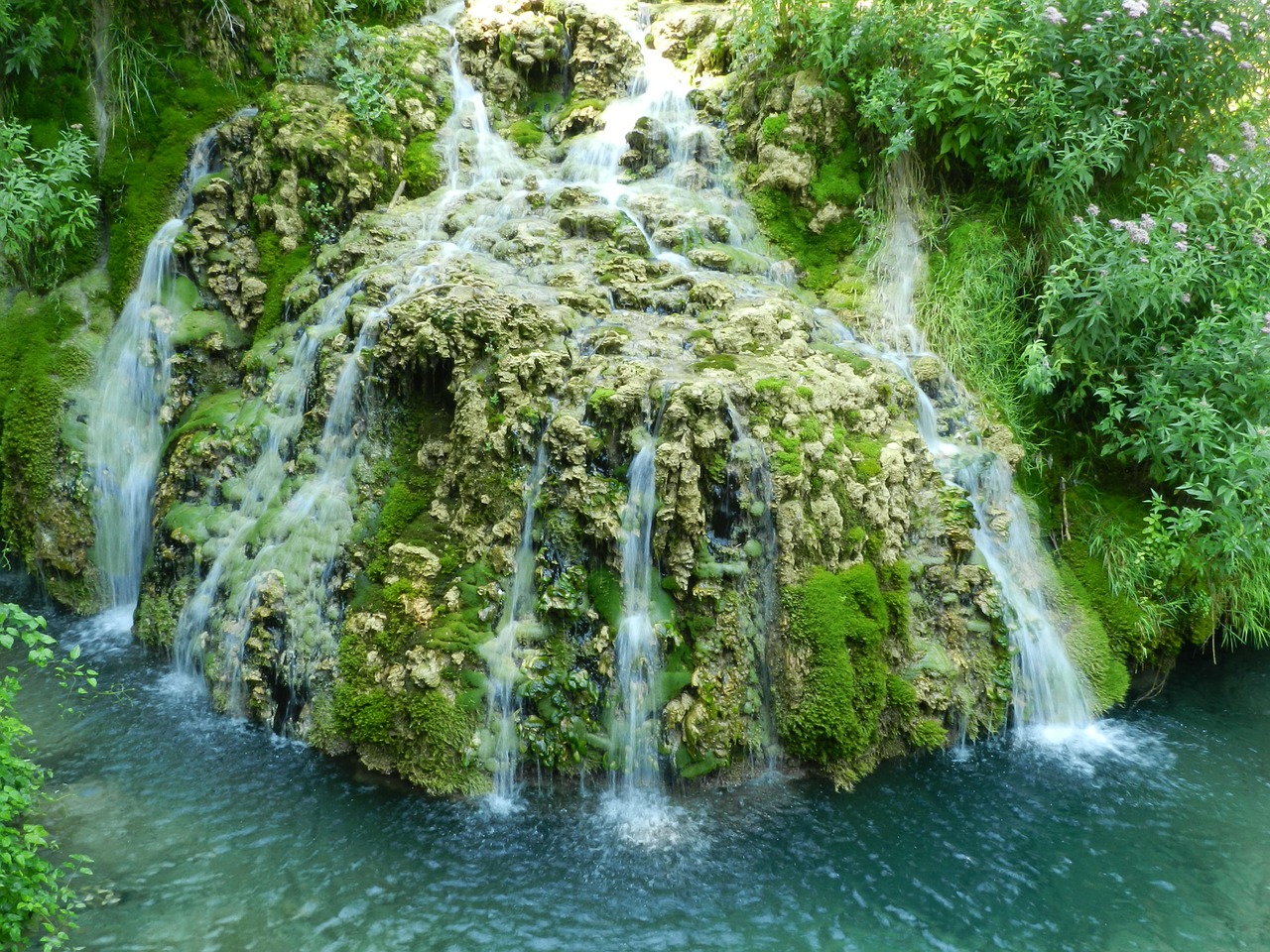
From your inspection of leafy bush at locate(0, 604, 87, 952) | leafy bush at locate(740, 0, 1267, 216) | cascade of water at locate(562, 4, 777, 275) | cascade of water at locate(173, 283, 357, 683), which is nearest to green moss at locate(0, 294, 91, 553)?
cascade of water at locate(173, 283, 357, 683)

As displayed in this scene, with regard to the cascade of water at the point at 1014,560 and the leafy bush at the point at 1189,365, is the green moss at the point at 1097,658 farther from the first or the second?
the leafy bush at the point at 1189,365

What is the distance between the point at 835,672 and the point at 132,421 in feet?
24.1

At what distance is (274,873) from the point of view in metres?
4.78

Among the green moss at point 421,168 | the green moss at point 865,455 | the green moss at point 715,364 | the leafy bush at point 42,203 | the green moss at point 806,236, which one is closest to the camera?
the green moss at point 865,455

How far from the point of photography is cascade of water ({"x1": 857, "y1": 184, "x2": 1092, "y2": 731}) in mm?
6312

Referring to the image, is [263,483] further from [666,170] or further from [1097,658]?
[1097,658]

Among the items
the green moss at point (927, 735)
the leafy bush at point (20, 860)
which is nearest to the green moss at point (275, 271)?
the leafy bush at point (20, 860)

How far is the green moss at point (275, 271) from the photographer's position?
8.22 meters

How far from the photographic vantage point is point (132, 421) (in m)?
8.10

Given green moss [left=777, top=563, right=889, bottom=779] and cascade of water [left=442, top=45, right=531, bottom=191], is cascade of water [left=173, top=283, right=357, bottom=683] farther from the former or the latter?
green moss [left=777, top=563, right=889, bottom=779]

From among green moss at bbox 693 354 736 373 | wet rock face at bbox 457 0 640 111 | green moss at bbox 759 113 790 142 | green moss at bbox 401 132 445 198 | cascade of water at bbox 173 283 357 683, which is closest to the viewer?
green moss at bbox 693 354 736 373

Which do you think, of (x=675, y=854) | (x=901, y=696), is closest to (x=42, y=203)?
(x=675, y=854)

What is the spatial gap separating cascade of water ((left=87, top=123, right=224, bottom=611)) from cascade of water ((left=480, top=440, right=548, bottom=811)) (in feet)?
14.5

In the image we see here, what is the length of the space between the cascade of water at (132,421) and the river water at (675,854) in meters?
2.04
